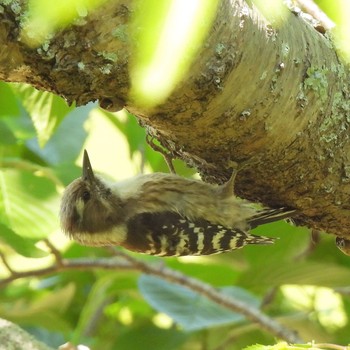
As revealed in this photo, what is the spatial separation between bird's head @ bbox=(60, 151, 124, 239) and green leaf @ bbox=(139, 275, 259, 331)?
1.25 feet

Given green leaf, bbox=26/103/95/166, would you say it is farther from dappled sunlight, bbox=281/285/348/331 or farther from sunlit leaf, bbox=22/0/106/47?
sunlit leaf, bbox=22/0/106/47

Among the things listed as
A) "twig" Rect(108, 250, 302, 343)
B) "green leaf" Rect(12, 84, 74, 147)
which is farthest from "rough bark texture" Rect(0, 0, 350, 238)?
"twig" Rect(108, 250, 302, 343)

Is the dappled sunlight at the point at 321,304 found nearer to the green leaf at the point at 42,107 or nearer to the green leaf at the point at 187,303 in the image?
the green leaf at the point at 187,303

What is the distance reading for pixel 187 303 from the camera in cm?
326

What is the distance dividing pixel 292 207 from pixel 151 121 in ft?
1.96

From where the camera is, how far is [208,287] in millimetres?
3254

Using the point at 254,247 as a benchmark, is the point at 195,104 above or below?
above

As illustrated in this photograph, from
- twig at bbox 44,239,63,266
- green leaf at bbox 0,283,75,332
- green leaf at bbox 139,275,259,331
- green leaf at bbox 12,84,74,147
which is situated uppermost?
green leaf at bbox 12,84,74,147

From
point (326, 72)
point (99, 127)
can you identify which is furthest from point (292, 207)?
point (99, 127)

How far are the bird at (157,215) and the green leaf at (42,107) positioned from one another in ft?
2.26

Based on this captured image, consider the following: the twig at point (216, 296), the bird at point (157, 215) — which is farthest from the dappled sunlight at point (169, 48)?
the twig at point (216, 296)

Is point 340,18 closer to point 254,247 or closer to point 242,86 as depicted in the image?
point 242,86

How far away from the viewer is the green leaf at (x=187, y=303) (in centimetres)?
307

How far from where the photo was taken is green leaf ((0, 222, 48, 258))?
263 cm
